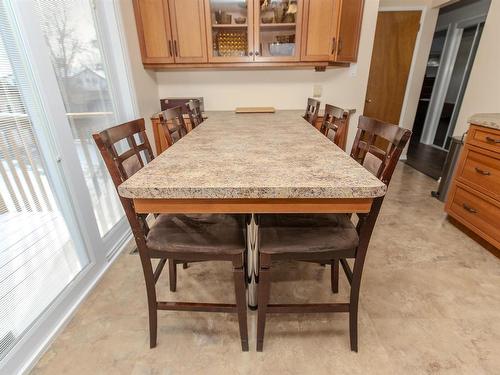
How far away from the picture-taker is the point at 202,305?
3.91 ft

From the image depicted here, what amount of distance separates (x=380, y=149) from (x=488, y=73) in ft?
8.12

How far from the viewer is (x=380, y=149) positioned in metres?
1.21

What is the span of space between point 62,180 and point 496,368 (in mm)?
2317

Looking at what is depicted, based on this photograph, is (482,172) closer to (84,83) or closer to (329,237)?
(329,237)

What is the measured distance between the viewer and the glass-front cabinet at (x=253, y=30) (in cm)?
260

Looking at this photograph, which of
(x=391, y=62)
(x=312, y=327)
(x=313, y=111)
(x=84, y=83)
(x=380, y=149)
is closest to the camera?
(x=380, y=149)

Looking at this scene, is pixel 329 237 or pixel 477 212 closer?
pixel 329 237

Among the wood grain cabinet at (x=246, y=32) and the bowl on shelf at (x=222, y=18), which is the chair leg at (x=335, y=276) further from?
the bowl on shelf at (x=222, y=18)

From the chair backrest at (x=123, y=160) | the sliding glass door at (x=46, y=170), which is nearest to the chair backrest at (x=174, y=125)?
the chair backrest at (x=123, y=160)

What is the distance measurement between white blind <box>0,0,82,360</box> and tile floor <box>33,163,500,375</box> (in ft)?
0.76

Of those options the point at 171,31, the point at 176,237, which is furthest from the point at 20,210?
the point at 171,31

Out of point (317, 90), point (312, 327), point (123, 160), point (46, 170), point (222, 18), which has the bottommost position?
point (312, 327)

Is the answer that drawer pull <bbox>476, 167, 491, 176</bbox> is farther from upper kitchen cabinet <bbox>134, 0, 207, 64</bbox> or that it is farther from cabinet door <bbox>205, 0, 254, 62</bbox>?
upper kitchen cabinet <bbox>134, 0, 207, 64</bbox>

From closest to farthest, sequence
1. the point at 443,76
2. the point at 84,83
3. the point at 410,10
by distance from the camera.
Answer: the point at 84,83
the point at 410,10
the point at 443,76
